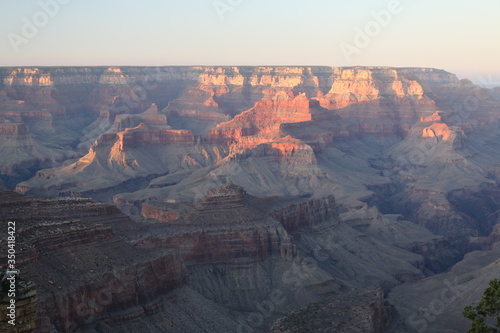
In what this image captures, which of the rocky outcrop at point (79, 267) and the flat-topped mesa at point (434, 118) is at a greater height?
the flat-topped mesa at point (434, 118)

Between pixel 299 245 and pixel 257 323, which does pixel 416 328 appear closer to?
pixel 257 323

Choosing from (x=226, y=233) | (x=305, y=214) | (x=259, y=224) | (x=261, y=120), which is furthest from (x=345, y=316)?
(x=261, y=120)

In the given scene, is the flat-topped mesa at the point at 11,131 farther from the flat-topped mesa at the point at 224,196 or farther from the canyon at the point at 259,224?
the flat-topped mesa at the point at 224,196

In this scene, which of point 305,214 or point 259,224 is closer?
→ point 259,224

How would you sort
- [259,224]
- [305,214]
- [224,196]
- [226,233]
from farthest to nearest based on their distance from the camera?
[305,214], [224,196], [259,224], [226,233]

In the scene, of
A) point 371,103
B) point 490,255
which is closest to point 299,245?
point 490,255

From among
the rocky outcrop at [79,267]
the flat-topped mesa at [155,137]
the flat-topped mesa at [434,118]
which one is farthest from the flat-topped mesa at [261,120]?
the rocky outcrop at [79,267]

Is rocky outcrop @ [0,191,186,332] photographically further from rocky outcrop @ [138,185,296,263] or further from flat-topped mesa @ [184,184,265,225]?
flat-topped mesa @ [184,184,265,225]

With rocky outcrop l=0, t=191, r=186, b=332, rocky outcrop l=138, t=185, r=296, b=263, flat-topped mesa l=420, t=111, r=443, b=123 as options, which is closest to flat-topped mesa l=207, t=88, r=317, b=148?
flat-topped mesa l=420, t=111, r=443, b=123

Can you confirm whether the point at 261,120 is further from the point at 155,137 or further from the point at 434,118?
the point at 434,118
